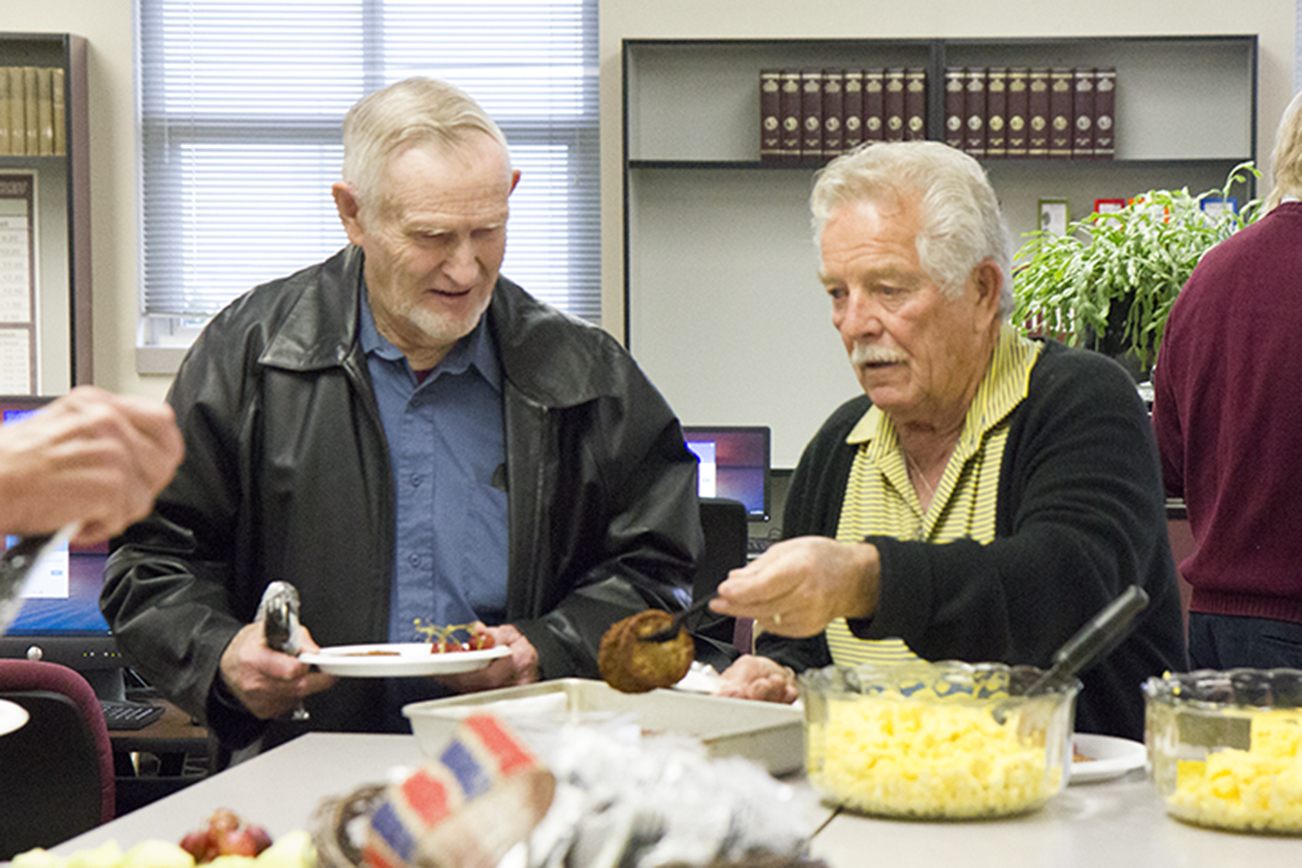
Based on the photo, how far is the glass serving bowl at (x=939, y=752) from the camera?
1404mm

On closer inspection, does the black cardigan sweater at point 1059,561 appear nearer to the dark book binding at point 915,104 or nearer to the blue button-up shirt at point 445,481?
the blue button-up shirt at point 445,481

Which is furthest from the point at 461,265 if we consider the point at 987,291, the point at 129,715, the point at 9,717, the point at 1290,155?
the point at 129,715

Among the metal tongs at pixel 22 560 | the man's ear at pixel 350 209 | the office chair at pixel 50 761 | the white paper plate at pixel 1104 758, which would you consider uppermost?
the man's ear at pixel 350 209

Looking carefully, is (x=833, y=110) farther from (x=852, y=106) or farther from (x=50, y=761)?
(x=50, y=761)

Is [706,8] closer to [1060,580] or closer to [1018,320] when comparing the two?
[1018,320]

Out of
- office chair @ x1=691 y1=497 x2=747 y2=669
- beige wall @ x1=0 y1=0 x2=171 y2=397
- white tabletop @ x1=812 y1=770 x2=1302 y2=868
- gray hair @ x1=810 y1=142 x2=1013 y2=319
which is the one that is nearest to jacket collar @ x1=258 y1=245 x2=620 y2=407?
gray hair @ x1=810 y1=142 x2=1013 y2=319

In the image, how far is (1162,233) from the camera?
157 inches

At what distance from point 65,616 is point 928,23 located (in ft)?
12.0

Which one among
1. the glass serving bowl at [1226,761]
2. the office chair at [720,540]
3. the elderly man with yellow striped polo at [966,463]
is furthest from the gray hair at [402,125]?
the office chair at [720,540]

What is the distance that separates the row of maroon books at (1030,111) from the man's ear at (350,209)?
12.2ft

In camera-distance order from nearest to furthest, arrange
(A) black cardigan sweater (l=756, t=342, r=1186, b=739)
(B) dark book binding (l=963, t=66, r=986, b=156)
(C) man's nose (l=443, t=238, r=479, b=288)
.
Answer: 1. (A) black cardigan sweater (l=756, t=342, r=1186, b=739)
2. (C) man's nose (l=443, t=238, r=479, b=288)
3. (B) dark book binding (l=963, t=66, r=986, b=156)

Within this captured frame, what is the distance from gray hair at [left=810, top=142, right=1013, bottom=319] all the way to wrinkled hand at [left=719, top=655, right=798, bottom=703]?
19.1 inches

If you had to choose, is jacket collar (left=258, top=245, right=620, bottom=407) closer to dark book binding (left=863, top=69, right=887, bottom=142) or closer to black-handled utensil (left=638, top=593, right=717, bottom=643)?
black-handled utensil (left=638, top=593, right=717, bottom=643)

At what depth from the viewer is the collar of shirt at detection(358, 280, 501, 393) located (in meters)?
2.26
